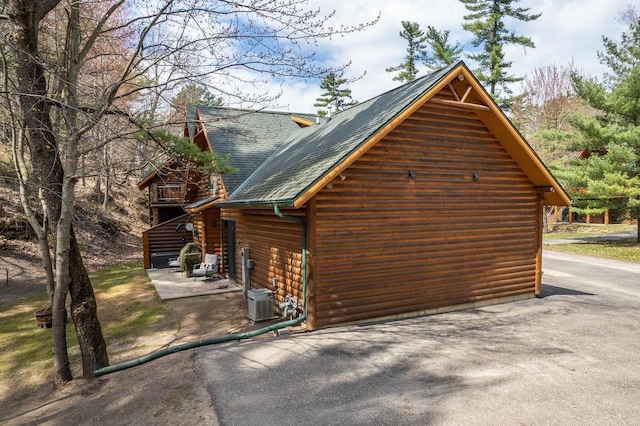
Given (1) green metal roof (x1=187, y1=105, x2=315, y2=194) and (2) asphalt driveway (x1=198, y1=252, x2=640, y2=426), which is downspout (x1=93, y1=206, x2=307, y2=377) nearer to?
(2) asphalt driveway (x1=198, y1=252, x2=640, y2=426)

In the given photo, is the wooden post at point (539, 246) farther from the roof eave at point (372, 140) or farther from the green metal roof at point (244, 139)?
the green metal roof at point (244, 139)

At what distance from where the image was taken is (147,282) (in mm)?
14594

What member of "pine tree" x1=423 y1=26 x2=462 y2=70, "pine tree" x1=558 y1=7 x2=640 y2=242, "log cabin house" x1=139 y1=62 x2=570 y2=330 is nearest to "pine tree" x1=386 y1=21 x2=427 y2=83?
"pine tree" x1=423 y1=26 x2=462 y2=70

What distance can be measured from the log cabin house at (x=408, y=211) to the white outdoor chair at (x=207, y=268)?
135 inches

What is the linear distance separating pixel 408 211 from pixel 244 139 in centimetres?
902

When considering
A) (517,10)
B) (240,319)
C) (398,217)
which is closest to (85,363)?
(240,319)

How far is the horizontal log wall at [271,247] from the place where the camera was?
890 cm

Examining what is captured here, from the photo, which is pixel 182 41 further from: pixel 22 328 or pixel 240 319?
pixel 22 328

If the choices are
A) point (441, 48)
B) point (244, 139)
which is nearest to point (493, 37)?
point (441, 48)

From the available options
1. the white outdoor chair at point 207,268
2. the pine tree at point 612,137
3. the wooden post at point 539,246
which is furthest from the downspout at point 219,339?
the pine tree at point 612,137

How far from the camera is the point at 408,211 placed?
29.5 ft

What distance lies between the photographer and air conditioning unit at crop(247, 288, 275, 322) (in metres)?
9.32

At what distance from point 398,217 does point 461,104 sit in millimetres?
3057

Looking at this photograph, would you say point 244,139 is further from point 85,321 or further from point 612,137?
point 612,137
